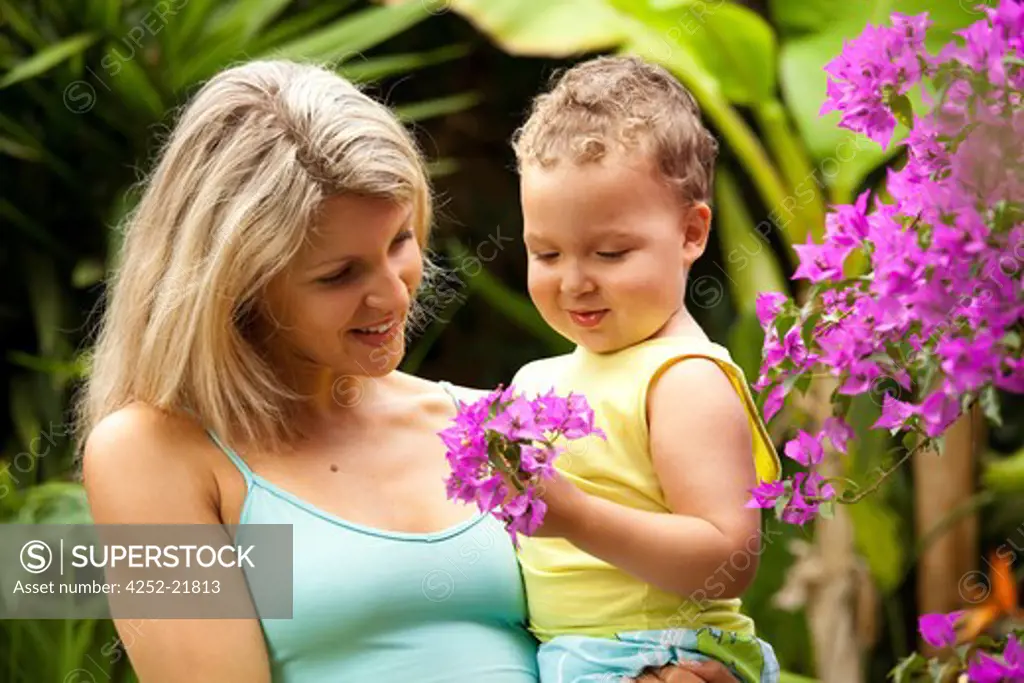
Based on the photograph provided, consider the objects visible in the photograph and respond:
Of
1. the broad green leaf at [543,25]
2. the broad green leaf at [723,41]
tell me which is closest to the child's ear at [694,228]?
the broad green leaf at [723,41]

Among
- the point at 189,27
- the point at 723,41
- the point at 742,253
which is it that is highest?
the point at 189,27

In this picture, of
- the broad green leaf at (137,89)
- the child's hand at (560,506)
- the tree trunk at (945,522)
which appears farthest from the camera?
the tree trunk at (945,522)

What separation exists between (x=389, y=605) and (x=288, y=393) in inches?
13.2

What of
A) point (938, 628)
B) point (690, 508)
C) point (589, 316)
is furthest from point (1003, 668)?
point (589, 316)

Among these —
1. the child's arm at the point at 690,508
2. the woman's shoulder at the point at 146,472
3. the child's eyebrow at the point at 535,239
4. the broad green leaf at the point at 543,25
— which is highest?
the child's eyebrow at the point at 535,239

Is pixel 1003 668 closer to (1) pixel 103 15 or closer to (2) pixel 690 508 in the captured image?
(2) pixel 690 508

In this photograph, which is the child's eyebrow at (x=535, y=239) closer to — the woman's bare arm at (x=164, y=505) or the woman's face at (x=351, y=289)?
the woman's face at (x=351, y=289)

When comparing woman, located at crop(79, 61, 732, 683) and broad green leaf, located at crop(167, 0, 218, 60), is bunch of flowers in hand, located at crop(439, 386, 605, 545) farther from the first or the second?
broad green leaf, located at crop(167, 0, 218, 60)

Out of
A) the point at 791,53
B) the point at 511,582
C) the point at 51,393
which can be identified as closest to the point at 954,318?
the point at 511,582

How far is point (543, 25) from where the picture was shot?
400cm

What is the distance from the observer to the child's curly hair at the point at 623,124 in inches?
75.0

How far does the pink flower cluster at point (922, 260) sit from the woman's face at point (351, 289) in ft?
2.06

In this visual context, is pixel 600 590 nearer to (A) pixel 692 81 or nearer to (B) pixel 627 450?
(B) pixel 627 450

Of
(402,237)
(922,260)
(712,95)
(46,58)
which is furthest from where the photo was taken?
(712,95)
